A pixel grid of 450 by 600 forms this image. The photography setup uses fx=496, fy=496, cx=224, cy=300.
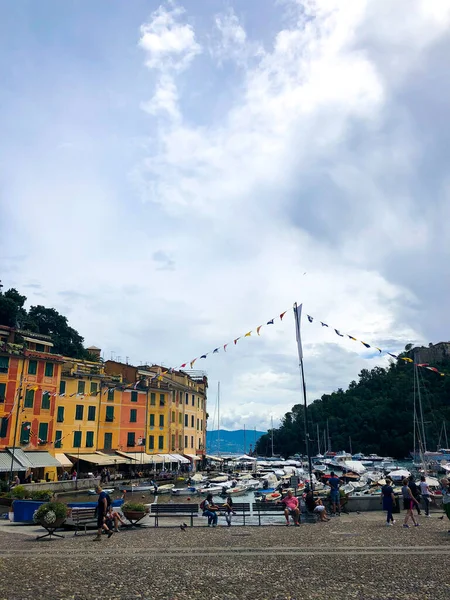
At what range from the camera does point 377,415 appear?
135 meters

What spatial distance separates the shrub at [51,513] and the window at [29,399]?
3289 cm

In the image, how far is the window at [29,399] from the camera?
47.7 m

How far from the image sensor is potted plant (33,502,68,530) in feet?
55.2

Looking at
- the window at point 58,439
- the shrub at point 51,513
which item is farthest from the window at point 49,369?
the shrub at point 51,513

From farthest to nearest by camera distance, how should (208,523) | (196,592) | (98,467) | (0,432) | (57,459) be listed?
1. (98,467)
2. (57,459)
3. (0,432)
4. (208,523)
5. (196,592)

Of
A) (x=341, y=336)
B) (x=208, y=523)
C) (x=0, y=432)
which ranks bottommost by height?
(x=208, y=523)

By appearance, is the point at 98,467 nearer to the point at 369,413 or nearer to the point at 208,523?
the point at 208,523

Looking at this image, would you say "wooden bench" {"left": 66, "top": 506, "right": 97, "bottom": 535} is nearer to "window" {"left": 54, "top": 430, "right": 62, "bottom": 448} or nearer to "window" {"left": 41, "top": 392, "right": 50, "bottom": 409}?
"window" {"left": 41, "top": 392, "right": 50, "bottom": 409}

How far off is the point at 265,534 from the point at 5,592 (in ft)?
30.9

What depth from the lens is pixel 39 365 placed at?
49.2 m

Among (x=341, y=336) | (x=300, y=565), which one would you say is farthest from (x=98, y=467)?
(x=300, y=565)

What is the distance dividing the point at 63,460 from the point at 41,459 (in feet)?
10.8

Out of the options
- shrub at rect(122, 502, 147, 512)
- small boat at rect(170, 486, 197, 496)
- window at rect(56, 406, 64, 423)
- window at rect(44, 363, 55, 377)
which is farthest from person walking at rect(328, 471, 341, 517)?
window at rect(56, 406, 64, 423)

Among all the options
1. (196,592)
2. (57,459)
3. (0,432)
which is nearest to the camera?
(196,592)
